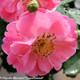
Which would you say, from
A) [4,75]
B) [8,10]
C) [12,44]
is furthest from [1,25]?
[4,75]

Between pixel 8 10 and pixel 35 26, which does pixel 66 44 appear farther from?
pixel 8 10

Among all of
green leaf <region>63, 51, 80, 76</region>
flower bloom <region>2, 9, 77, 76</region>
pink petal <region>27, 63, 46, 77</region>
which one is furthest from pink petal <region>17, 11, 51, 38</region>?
green leaf <region>63, 51, 80, 76</region>

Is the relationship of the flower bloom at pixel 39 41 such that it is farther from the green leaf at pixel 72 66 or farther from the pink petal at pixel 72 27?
the green leaf at pixel 72 66

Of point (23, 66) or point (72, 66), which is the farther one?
point (72, 66)

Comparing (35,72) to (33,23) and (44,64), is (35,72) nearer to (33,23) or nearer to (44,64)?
(44,64)

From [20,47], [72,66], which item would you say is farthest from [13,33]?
[72,66]

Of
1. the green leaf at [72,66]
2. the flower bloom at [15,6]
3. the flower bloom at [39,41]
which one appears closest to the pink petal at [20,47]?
the flower bloom at [39,41]

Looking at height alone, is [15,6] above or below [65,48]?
above

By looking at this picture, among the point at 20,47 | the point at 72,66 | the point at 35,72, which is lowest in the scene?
the point at 72,66
